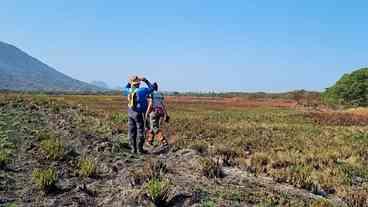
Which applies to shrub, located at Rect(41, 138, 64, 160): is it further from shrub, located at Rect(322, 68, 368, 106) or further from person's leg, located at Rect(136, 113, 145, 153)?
shrub, located at Rect(322, 68, 368, 106)

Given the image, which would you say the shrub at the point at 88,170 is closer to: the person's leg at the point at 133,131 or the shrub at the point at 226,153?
the person's leg at the point at 133,131

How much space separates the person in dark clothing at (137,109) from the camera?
13.0 meters

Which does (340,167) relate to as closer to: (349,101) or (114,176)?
(114,176)

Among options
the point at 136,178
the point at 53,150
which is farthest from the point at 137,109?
the point at 136,178

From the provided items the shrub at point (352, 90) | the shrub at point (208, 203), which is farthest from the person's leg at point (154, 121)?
the shrub at point (352, 90)

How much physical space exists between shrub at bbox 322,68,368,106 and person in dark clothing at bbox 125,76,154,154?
84.3 meters

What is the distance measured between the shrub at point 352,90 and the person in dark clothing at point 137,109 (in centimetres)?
8431

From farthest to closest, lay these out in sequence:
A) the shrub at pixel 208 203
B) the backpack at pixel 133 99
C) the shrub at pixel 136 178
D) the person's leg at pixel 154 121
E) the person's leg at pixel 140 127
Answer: the person's leg at pixel 154 121, the backpack at pixel 133 99, the person's leg at pixel 140 127, the shrub at pixel 136 178, the shrub at pixel 208 203

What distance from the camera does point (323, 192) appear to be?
33.2 ft

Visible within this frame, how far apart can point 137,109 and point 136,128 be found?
61 cm

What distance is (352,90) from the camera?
92438 mm

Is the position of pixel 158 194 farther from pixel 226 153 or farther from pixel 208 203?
pixel 226 153

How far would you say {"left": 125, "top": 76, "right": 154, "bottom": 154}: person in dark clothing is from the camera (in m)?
→ 13.0

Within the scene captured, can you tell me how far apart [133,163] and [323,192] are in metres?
4.18
